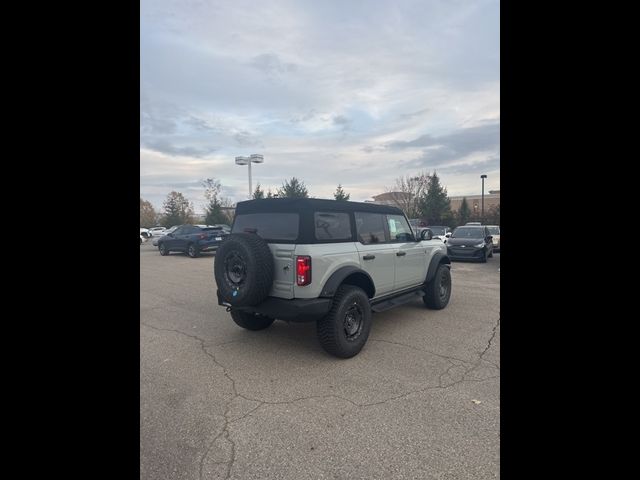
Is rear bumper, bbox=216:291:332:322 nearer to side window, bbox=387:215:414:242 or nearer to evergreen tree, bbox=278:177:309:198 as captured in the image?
side window, bbox=387:215:414:242

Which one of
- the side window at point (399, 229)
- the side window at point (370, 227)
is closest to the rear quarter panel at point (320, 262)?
the side window at point (370, 227)

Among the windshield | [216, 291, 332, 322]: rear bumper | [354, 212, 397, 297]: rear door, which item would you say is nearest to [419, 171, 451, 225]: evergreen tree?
the windshield

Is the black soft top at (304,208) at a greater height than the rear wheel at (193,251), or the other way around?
the black soft top at (304,208)

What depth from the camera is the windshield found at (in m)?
14.4

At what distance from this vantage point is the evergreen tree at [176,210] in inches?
1655

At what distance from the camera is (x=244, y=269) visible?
12.9 ft

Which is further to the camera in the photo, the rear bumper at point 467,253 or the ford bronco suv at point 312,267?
the rear bumper at point 467,253

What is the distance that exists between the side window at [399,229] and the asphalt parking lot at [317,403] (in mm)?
1377

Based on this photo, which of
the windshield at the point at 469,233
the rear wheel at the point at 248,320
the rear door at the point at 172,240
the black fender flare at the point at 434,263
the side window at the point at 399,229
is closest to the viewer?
the rear wheel at the point at 248,320

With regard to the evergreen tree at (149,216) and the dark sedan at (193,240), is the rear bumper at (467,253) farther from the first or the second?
the evergreen tree at (149,216)

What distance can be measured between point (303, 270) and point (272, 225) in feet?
2.89

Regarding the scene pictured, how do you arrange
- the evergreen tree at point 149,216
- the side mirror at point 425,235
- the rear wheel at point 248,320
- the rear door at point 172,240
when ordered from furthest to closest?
the evergreen tree at point 149,216
the rear door at point 172,240
the side mirror at point 425,235
the rear wheel at point 248,320
